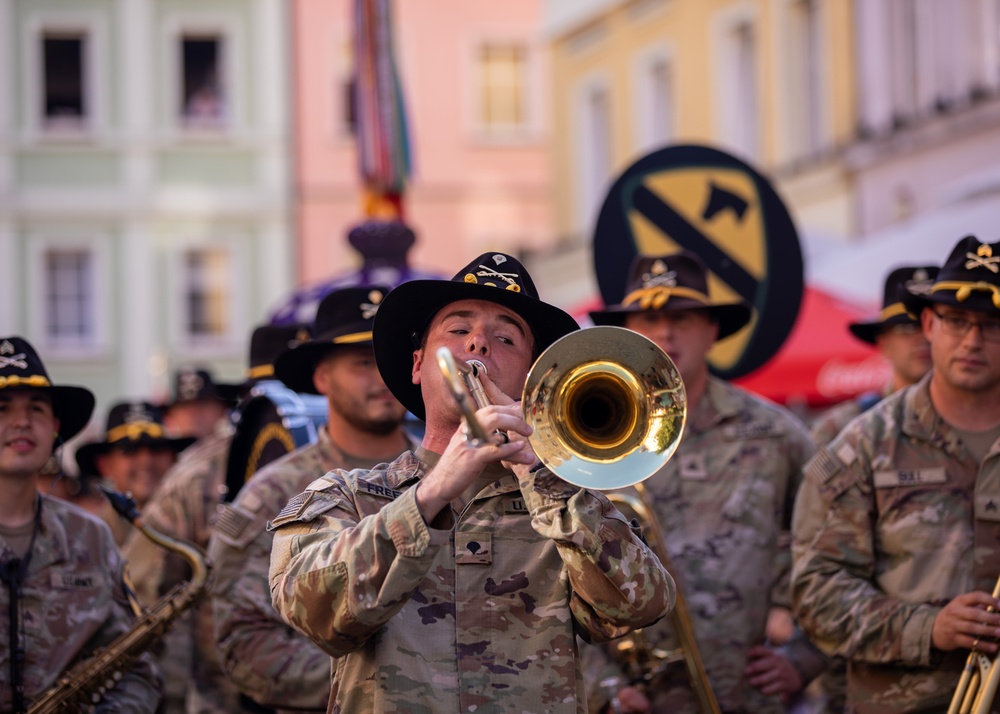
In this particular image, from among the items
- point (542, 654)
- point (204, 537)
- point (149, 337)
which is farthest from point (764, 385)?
point (149, 337)

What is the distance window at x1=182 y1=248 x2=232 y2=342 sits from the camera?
32.2 m

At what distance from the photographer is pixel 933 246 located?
38.9ft

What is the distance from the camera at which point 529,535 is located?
450cm

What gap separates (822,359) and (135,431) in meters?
4.54

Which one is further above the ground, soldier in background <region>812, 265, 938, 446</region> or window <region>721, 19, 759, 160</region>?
window <region>721, 19, 759, 160</region>

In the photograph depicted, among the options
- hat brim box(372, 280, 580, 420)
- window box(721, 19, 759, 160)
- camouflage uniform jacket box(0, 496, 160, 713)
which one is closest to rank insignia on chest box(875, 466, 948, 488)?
hat brim box(372, 280, 580, 420)

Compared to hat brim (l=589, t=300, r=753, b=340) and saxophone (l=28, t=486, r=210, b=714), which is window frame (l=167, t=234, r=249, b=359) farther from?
saxophone (l=28, t=486, r=210, b=714)

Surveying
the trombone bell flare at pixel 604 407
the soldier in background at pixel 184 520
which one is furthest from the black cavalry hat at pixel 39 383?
the trombone bell flare at pixel 604 407

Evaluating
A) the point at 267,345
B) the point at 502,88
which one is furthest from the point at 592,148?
the point at 267,345

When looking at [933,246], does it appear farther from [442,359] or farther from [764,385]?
[442,359]

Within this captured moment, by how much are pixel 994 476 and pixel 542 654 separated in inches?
82.8

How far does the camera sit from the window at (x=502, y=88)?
3416 centimetres

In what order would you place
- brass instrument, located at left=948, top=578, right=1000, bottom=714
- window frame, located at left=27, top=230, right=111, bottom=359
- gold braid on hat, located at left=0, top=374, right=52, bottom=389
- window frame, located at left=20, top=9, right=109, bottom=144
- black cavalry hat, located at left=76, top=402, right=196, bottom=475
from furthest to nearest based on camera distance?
window frame, located at left=20, top=9, right=109, bottom=144
window frame, located at left=27, top=230, right=111, bottom=359
black cavalry hat, located at left=76, top=402, right=196, bottom=475
gold braid on hat, located at left=0, top=374, right=52, bottom=389
brass instrument, located at left=948, top=578, right=1000, bottom=714

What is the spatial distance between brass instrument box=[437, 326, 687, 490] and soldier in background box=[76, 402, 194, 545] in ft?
21.8
